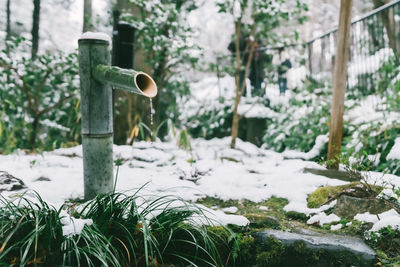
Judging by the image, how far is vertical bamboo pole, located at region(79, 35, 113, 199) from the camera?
1719 mm

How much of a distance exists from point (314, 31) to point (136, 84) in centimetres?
2105

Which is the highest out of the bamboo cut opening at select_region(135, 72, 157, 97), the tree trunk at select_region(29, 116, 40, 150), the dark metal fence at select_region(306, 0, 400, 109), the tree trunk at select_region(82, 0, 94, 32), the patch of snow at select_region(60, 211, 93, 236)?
the tree trunk at select_region(82, 0, 94, 32)

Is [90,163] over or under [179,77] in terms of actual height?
under

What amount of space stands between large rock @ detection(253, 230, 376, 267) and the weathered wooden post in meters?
0.87

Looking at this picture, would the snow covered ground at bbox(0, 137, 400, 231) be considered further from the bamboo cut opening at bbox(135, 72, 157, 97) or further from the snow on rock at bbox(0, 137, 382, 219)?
the bamboo cut opening at bbox(135, 72, 157, 97)

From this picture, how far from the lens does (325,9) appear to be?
16938 mm

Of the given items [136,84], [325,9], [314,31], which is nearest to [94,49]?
[136,84]

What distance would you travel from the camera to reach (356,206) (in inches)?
73.4

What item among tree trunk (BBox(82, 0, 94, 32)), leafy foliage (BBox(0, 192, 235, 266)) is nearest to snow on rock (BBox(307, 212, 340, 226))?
leafy foliage (BBox(0, 192, 235, 266))

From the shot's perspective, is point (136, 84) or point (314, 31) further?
point (314, 31)

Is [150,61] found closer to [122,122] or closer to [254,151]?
[122,122]

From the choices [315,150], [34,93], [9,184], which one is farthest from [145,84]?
[34,93]

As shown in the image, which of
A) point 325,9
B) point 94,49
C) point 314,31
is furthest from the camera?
point 314,31

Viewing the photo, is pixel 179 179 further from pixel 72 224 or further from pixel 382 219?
pixel 382 219
